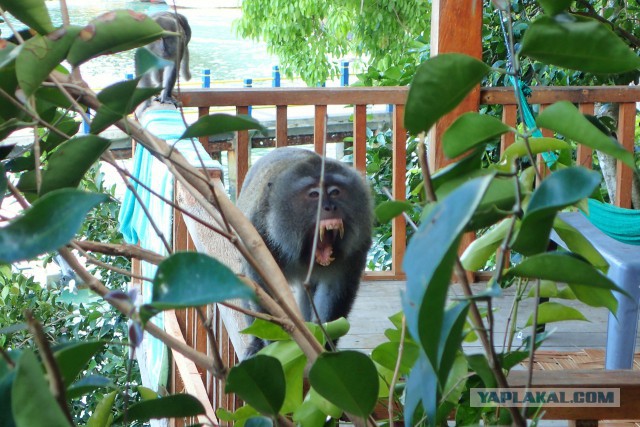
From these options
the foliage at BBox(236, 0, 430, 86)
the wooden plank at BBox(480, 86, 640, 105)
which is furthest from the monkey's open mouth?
the foliage at BBox(236, 0, 430, 86)

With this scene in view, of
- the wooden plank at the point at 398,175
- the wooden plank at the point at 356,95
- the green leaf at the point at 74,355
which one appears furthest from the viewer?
the wooden plank at the point at 398,175

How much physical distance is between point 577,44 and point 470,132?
110mm

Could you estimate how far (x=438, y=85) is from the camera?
594 mm

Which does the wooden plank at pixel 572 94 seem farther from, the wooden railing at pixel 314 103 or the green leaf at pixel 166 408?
the green leaf at pixel 166 408

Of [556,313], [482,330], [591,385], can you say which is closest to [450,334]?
[482,330]

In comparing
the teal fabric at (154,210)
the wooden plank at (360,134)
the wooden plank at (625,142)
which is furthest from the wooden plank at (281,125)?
the wooden plank at (625,142)

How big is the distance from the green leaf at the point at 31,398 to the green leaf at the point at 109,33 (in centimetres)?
27

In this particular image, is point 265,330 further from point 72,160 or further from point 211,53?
point 211,53

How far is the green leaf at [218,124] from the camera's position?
65 centimetres

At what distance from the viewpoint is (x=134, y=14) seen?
24.5 inches

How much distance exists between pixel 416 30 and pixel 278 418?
455 inches

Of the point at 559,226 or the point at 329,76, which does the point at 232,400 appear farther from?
the point at 329,76

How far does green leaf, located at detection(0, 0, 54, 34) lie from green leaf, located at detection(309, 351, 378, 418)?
1.20 ft

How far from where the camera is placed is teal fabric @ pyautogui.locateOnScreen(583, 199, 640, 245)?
101 inches
